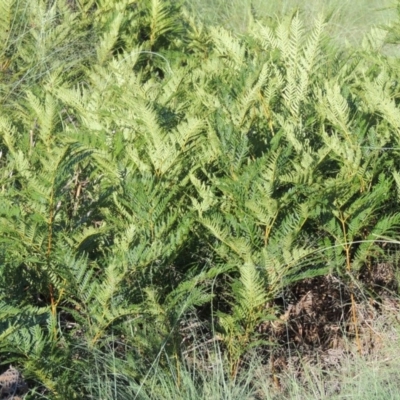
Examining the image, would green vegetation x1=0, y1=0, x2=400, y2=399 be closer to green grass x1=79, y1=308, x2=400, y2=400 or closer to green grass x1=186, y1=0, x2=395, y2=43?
green grass x1=79, y1=308, x2=400, y2=400

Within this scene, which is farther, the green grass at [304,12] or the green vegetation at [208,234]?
the green grass at [304,12]

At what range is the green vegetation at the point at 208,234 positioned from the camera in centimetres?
304

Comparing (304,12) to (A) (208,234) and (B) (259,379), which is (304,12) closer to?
(A) (208,234)

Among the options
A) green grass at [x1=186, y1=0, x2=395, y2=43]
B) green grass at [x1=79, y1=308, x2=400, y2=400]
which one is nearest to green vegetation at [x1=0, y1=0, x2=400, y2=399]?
green grass at [x1=79, y1=308, x2=400, y2=400]

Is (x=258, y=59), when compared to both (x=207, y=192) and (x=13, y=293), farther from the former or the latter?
(x=13, y=293)

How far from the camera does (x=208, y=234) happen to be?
3.43m

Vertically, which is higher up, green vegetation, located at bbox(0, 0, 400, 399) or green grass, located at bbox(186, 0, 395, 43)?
green vegetation, located at bbox(0, 0, 400, 399)

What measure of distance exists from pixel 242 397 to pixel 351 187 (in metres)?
0.89

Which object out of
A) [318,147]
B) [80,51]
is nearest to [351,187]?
[318,147]

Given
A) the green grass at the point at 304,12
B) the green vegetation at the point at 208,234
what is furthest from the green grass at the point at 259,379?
the green grass at the point at 304,12

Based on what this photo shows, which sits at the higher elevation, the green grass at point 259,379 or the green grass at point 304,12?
the green grass at point 259,379

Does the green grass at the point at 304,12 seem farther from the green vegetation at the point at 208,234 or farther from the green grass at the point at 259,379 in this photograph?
the green grass at the point at 259,379

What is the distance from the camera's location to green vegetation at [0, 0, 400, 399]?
3.04 m

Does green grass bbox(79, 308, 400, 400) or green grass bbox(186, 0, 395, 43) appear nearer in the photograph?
green grass bbox(79, 308, 400, 400)
